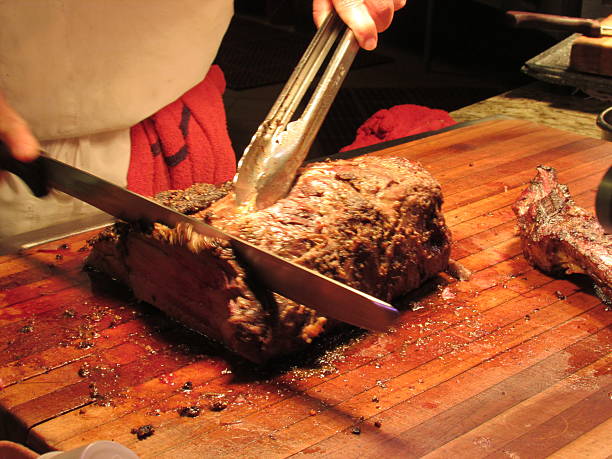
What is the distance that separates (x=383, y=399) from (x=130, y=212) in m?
0.83

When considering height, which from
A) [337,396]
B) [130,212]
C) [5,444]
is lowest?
[337,396]

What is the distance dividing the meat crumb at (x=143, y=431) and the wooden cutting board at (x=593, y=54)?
271cm

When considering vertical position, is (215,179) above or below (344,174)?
below

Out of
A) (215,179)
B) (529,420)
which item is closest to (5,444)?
(529,420)

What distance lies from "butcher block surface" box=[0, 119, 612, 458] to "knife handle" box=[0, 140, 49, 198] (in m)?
0.33

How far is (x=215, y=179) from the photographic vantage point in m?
3.02

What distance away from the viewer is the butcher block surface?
163 cm

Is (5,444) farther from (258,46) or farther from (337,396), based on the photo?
(258,46)

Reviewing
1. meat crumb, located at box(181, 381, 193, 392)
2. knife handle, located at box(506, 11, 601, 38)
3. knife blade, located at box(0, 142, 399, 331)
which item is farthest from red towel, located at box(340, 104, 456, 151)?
meat crumb, located at box(181, 381, 193, 392)

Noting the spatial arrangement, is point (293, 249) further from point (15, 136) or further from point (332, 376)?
point (15, 136)

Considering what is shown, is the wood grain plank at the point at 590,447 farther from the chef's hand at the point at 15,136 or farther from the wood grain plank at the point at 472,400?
the chef's hand at the point at 15,136

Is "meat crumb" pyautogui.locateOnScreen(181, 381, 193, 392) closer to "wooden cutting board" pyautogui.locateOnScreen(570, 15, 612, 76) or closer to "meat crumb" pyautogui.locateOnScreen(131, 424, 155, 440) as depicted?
"meat crumb" pyautogui.locateOnScreen(131, 424, 155, 440)

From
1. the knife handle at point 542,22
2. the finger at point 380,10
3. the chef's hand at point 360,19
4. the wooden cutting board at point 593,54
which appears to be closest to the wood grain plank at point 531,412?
the chef's hand at point 360,19

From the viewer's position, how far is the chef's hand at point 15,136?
189 centimetres
